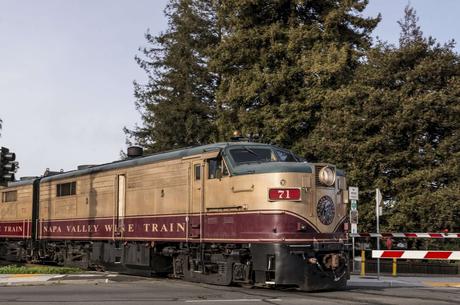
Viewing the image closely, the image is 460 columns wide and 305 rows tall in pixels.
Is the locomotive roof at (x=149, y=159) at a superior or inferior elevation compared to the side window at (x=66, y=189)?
superior

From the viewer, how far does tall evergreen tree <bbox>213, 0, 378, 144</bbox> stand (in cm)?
2970

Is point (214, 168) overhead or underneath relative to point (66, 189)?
overhead

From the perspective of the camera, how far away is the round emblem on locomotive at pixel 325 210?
15008 mm

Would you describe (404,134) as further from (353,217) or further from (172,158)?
(172,158)

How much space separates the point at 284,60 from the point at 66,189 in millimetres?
12501

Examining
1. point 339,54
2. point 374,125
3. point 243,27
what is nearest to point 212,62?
point 243,27

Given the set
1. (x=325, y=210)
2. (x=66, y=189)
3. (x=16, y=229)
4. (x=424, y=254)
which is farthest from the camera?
(x=16, y=229)

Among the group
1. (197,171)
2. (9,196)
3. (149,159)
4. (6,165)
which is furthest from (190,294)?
(9,196)

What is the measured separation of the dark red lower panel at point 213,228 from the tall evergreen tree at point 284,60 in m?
11.3

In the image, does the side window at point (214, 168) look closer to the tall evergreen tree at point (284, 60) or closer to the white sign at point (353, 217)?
the white sign at point (353, 217)

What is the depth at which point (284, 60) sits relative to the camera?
30859 mm

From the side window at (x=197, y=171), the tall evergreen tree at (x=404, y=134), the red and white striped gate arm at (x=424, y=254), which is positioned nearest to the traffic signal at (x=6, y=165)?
the side window at (x=197, y=171)

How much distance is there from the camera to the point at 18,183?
2908 centimetres

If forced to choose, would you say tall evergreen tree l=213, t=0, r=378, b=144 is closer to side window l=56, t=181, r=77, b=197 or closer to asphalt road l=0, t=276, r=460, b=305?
side window l=56, t=181, r=77, b=197
